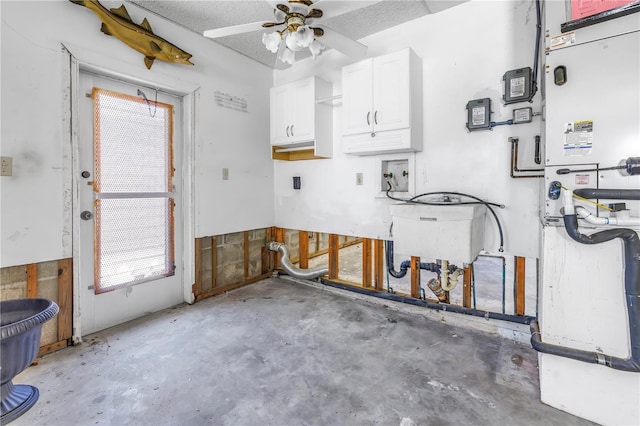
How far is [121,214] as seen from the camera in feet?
8.88

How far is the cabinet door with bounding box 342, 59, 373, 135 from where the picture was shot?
2775mm

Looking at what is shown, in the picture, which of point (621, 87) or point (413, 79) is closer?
point (621, 87)

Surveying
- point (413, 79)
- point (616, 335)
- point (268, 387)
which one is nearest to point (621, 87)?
point (616, 335)

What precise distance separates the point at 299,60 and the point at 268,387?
3499mm

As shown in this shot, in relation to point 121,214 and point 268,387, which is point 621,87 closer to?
point 268,387

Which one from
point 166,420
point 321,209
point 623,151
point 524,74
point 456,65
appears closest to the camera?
point 623,151

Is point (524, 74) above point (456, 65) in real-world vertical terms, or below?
below

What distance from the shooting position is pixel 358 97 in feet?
9.34

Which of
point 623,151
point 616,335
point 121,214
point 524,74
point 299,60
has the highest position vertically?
point 299,60

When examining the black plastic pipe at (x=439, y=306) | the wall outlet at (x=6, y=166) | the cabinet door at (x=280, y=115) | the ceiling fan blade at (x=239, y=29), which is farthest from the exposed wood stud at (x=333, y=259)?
the wall outlet at (x=6, y=166)

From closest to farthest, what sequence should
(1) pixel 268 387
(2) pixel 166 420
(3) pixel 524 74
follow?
(2) pixel 166 420 < (1) pixel 268 387 < (3) pixel 524 74

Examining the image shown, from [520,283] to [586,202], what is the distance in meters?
1.17

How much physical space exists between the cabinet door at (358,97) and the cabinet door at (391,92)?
0.18ft

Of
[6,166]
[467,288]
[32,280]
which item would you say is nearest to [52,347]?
[32,280]
